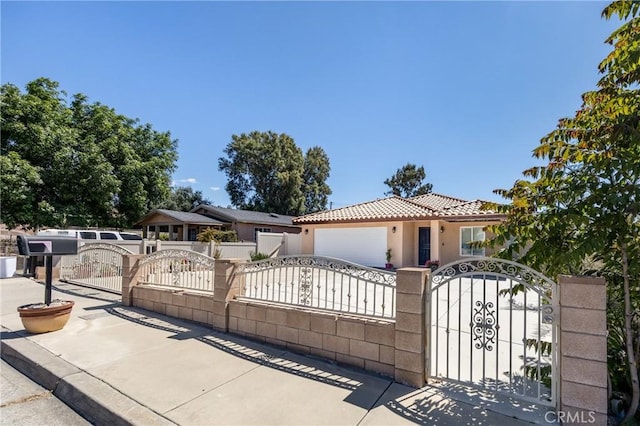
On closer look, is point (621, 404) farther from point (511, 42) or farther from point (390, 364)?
point (511, 42)

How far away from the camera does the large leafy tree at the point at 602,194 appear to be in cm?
282

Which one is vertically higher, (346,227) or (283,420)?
(346,227)

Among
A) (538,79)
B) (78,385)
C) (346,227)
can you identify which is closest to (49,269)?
(78,385)

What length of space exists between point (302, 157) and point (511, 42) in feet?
102

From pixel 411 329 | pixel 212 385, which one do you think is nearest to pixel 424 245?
pixel 411 329

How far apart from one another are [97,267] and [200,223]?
13998mm

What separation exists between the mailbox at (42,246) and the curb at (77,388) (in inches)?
58.9

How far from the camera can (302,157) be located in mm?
37844

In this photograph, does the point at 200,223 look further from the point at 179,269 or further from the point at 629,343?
the point at 629,343

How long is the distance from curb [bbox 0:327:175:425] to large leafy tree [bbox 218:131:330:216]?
3121 centimetres

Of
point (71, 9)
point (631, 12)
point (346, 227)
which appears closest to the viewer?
point (631, 12)

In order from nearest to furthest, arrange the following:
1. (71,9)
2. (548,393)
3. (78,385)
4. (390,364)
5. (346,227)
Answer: (548,393)
(78,385)
(390,364)
(71,9)
(346,227)

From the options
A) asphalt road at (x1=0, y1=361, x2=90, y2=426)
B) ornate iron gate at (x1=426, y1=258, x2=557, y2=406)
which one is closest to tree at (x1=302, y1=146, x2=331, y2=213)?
ornate iron gate at (x1=426, y1=258, x2=557, y2=406)

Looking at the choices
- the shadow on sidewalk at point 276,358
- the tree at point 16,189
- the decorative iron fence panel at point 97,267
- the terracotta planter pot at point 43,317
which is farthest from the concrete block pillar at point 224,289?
the tree at point 16,189
